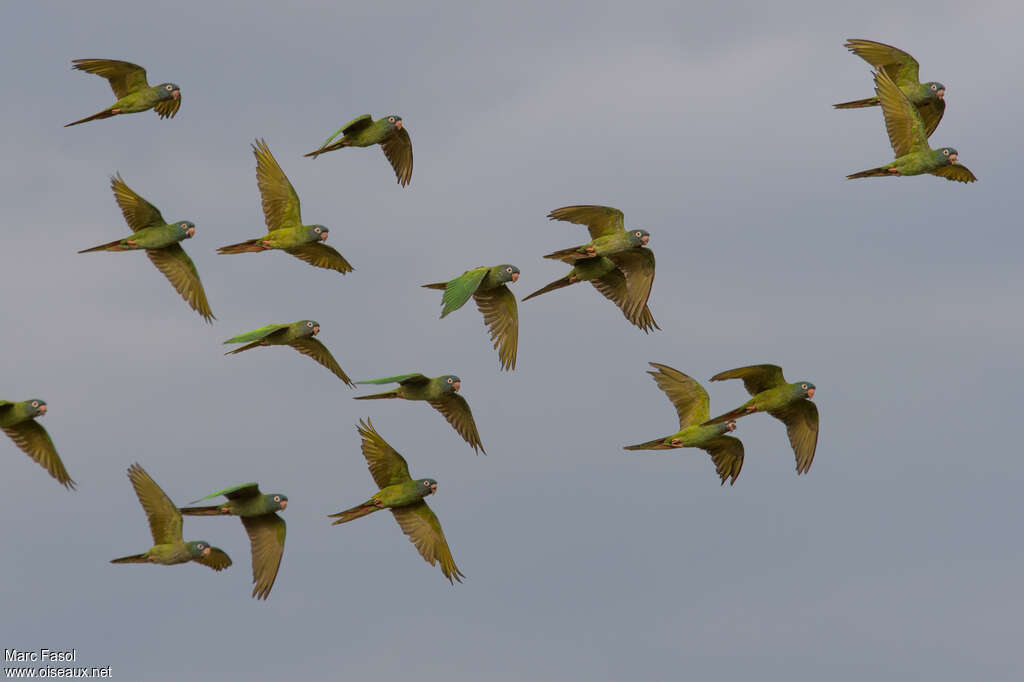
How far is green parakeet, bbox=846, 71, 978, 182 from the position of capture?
111 ft

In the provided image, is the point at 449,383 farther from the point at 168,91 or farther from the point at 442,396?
the point at 168,91

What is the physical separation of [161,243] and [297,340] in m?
3.69

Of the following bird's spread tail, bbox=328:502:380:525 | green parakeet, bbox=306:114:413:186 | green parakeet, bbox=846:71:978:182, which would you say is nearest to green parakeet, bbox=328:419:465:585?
bird's spread tail, bbox=328:502:380:525

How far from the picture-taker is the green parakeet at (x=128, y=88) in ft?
113

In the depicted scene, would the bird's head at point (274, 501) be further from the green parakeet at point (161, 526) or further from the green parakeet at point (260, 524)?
the green parakeet at point (161, 526)

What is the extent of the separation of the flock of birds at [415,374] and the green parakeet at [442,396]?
22mm

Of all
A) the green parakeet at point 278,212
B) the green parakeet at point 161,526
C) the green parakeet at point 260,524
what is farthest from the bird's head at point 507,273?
the green parakeet at point 161,526

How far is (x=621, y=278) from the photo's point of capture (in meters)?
33.8

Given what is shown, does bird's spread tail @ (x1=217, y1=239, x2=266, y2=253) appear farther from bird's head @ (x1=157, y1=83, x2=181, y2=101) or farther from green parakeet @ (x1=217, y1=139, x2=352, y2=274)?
bird's head @ (x1=157, y1=83, x2=181, y2=101)

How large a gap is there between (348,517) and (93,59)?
11.5m

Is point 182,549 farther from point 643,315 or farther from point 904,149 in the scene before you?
point 904,149

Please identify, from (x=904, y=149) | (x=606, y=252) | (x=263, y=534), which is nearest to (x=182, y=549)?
(x=263, y=534)

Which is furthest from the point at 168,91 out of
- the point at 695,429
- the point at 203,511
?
the point at 695,429

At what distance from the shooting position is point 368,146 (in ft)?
120
